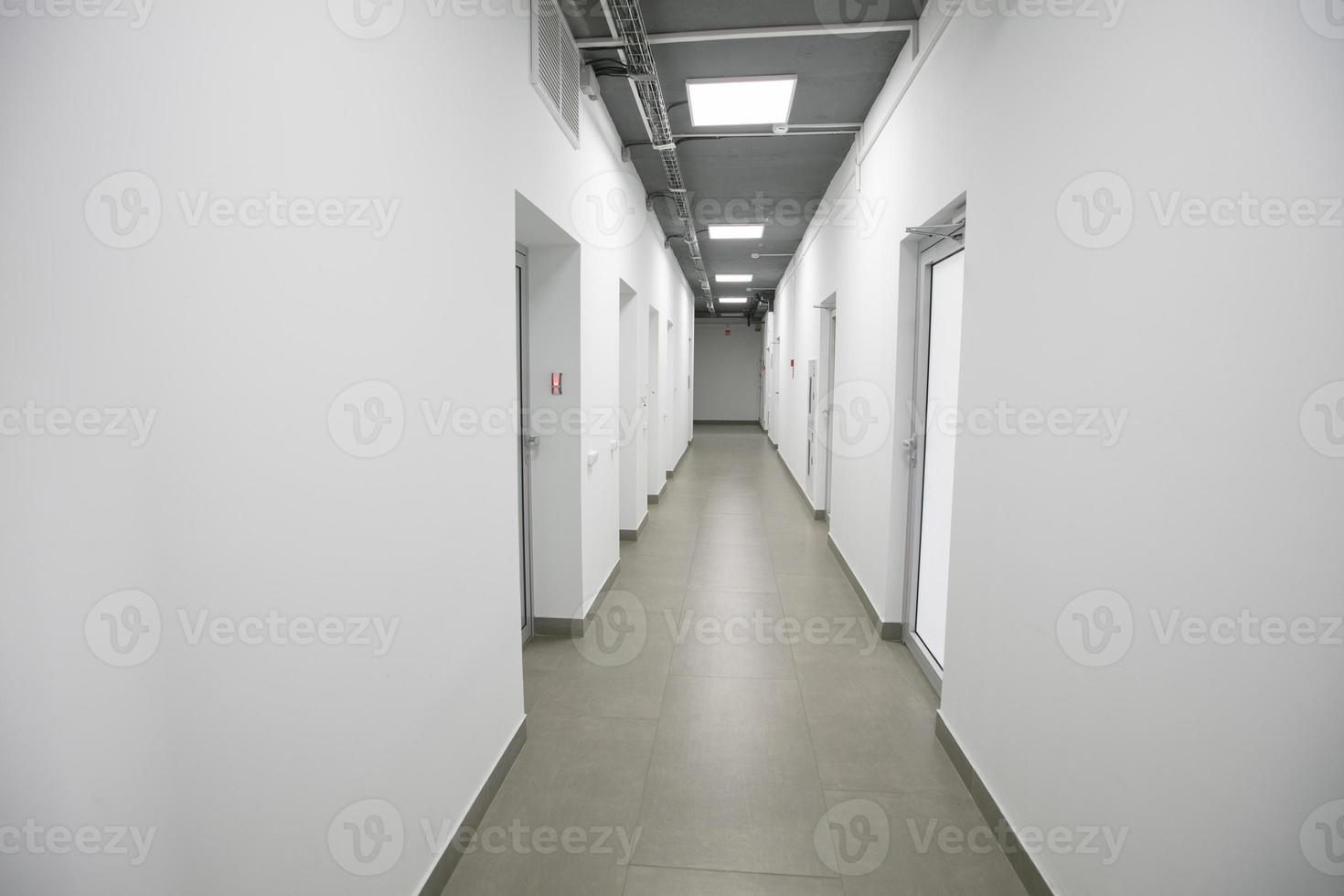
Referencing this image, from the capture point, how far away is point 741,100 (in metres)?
4.57

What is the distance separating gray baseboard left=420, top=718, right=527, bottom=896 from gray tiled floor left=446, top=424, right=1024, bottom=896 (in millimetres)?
41

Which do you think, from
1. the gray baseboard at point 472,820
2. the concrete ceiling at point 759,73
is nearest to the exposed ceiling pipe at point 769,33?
the concrete ceiling at point 759,73

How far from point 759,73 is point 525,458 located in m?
2.96

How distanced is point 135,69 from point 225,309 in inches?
15.7

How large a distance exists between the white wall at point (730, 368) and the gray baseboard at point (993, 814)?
55.8 ft

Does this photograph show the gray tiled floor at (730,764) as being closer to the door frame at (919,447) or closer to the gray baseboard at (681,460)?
the door frame at (919,447)

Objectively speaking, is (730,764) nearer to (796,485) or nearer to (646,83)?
(646,83)

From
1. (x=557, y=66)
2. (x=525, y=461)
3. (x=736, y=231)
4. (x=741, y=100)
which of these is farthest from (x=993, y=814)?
(x=736, y=231)

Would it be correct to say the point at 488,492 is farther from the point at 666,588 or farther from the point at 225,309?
the point at 666,588

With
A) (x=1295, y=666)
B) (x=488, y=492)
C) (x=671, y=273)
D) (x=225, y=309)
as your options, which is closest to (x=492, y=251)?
(x=488, y=492)

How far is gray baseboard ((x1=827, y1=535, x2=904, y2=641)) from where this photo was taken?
4215mm

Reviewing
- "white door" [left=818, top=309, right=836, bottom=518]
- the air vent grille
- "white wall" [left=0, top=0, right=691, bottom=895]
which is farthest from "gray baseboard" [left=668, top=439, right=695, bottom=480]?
"white wall" [left=0, top=0, right=691, bottom=895]

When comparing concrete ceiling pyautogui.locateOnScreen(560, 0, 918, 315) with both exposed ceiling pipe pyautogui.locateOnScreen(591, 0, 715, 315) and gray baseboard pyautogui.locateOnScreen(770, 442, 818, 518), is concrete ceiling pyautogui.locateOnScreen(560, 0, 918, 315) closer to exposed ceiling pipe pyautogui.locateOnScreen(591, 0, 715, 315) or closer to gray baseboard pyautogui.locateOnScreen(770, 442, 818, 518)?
exposed ceiling pipe pyautogui.locateOnScreen(591, 0, 715, 315)

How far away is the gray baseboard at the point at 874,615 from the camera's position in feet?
13.8
